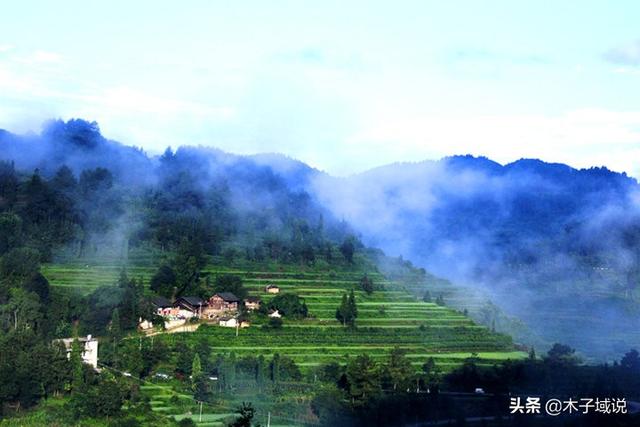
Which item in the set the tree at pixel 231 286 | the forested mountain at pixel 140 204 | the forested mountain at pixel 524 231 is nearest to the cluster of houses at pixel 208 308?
the tree at pixel 231 286

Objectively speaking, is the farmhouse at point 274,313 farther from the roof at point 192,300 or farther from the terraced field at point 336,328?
the roof at point 192,300

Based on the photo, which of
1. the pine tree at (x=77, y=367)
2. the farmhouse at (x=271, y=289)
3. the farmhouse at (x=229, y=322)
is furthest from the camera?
the farmhouse at (x=271, y=289)

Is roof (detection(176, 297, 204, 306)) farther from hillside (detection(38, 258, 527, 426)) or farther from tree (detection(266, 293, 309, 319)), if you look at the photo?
tree (detection(266, 293, 309, 319))

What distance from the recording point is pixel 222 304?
2695 cm

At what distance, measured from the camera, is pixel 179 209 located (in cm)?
3597

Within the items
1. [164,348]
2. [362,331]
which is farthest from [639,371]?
[164,348]

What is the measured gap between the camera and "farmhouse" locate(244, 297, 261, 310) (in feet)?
88.7

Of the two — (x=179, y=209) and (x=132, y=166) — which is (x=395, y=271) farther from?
(x=132, y=166)

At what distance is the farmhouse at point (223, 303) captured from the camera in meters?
26.9

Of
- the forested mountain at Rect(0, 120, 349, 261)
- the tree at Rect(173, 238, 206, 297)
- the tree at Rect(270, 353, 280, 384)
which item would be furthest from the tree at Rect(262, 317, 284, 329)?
the forested mountain at Rect(0, 120, 349, 261)

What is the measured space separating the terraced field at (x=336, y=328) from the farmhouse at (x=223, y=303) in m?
1.03

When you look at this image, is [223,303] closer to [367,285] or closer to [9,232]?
[367,285]

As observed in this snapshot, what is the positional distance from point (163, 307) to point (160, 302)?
0.17m

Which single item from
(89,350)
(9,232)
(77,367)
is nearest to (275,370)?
(89,350)
